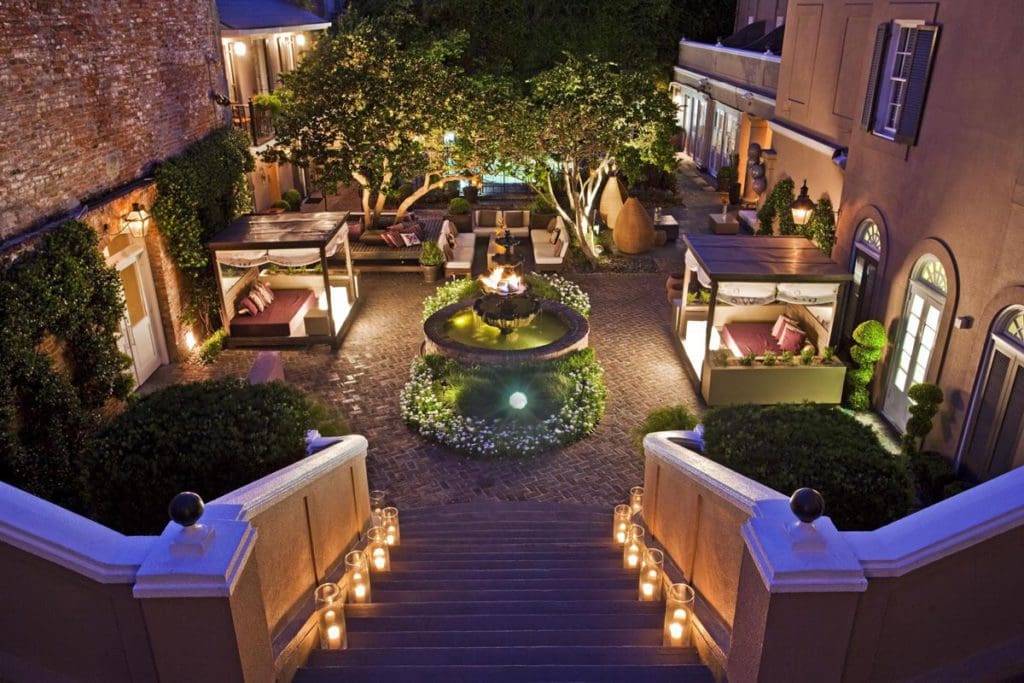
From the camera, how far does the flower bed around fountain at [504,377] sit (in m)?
11.2

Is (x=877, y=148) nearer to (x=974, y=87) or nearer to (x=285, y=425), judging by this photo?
(x=974, y=87)

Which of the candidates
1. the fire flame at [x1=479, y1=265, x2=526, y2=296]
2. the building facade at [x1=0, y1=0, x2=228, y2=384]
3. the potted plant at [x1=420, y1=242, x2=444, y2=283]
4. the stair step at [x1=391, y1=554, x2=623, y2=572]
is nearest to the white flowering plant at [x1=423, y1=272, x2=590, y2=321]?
the fire flame at [x1=479, y1=265, x2=526, y2=296]

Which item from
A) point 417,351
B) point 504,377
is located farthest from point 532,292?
point 504,377

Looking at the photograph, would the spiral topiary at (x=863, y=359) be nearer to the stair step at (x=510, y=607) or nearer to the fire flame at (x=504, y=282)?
the fire flame at (x=504, y=282)

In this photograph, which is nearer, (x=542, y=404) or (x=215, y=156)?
(x=542, y=404)

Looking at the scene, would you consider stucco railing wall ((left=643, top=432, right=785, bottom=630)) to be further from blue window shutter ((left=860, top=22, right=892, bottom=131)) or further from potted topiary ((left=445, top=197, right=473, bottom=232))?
potted topiary ((left=445, top=197, right=473, bottom=232))

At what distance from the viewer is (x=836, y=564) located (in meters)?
3.43

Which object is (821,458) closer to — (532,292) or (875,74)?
(875,74)

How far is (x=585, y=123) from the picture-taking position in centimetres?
1800

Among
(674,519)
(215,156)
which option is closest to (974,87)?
(674,519)

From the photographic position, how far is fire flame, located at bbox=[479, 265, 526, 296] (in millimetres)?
13695

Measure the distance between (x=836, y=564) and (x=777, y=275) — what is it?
31.1 ft

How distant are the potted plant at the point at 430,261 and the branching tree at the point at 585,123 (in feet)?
9.73

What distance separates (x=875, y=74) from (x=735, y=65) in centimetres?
1317
